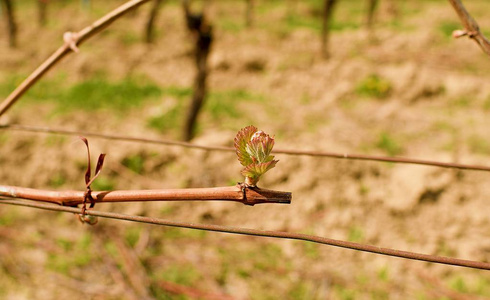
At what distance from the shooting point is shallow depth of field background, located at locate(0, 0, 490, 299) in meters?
2.59

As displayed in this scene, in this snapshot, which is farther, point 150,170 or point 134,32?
point 134,32

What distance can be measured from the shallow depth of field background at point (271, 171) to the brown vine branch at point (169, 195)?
1.78 m

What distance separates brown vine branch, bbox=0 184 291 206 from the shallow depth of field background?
5.83 ft

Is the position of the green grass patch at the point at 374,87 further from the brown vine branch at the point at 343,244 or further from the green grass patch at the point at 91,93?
the brown vine branch at the point at 343,244

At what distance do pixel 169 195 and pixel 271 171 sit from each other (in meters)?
2.72

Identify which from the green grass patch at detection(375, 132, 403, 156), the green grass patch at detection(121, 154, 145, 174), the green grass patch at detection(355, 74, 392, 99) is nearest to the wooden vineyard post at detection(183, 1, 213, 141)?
the green grass patch at detection(121, 154, 145, 174)

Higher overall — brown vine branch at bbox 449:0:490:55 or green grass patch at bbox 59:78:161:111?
green grass patch at bbox 59:78:161:111

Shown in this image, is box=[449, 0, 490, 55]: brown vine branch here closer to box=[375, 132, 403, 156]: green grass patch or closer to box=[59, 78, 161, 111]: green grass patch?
box=[375, 132, 403, 156]: green grass patch

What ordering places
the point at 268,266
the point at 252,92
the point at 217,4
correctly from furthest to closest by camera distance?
1. the point at 217,4
2. the point at 252,92
3. the point at 268,266

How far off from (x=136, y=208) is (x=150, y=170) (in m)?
0.45

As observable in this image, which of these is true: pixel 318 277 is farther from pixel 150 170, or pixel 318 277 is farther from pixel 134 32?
pixel 134 32

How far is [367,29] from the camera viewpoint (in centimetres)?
671

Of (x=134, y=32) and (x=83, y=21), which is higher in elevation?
(x=83, y=21)

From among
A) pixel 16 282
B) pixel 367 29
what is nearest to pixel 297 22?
pixel 367 29
